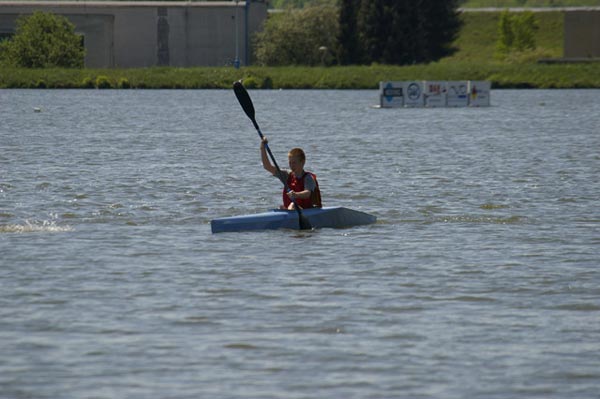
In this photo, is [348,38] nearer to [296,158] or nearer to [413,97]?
[413,97]

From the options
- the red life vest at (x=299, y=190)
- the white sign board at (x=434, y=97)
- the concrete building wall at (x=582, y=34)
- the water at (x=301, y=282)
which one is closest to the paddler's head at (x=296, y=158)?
the red life vest at (x=299, y=190)

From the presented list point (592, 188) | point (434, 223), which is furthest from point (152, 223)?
point (592, 188)

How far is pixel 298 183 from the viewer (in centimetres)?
1897

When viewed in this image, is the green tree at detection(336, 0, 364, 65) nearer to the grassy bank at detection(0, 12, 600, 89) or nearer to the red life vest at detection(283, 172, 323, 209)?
the grassy bank at detection(0, 12, 600, 89)

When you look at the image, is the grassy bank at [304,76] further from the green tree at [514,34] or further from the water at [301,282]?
the water at [301,282]

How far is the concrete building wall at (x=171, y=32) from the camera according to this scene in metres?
123

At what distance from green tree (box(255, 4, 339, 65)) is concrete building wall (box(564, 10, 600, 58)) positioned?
24.3 metres

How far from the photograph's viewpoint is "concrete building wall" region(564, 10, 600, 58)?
440 ft

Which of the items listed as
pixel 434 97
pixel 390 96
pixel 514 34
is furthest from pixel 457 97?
pixel 514 34

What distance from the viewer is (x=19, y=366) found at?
10.7 meters

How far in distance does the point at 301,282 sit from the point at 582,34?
124578 mm

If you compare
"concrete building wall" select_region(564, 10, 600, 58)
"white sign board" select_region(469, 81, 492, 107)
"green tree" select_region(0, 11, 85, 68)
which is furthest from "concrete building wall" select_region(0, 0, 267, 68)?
"white sign board" select_region(469, 81, 492, 107)

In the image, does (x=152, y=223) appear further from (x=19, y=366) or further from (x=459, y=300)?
(x=19, y=366)

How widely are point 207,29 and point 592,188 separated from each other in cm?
10024
